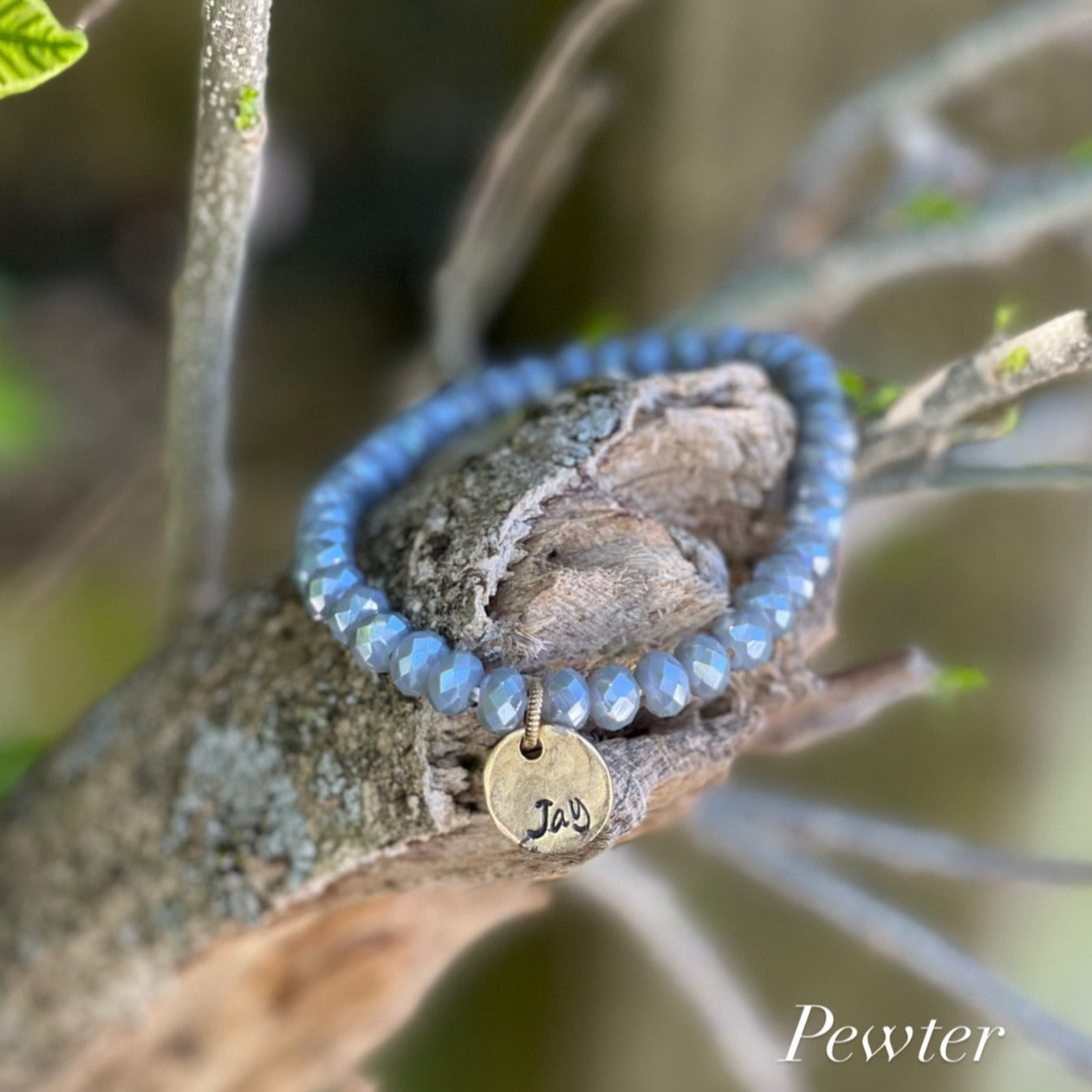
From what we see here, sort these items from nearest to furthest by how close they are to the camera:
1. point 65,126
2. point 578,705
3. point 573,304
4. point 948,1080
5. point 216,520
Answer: point 578,705
point 216,520
point 948,1080
point 65,126
point 573,304

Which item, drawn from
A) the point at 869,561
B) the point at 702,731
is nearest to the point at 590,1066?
the point at 869,561

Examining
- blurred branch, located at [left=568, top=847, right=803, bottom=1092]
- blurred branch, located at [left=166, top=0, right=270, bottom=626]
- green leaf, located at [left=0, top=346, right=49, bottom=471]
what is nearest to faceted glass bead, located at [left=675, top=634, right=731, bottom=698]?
blurred branch, located at [left=166, top=0, right=270, bottom=626]

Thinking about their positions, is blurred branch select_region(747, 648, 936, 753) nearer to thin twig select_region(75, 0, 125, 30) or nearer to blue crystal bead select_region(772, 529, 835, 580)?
blue crystal bead select_region(772, 529, 835, 580)

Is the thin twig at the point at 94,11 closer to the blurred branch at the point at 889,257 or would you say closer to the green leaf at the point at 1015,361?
the green leaf at the point at 1015,361

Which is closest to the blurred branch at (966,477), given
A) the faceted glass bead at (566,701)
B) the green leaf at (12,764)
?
the faceted glass bead at (566,701)

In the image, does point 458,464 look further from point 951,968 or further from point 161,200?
point 161,200
